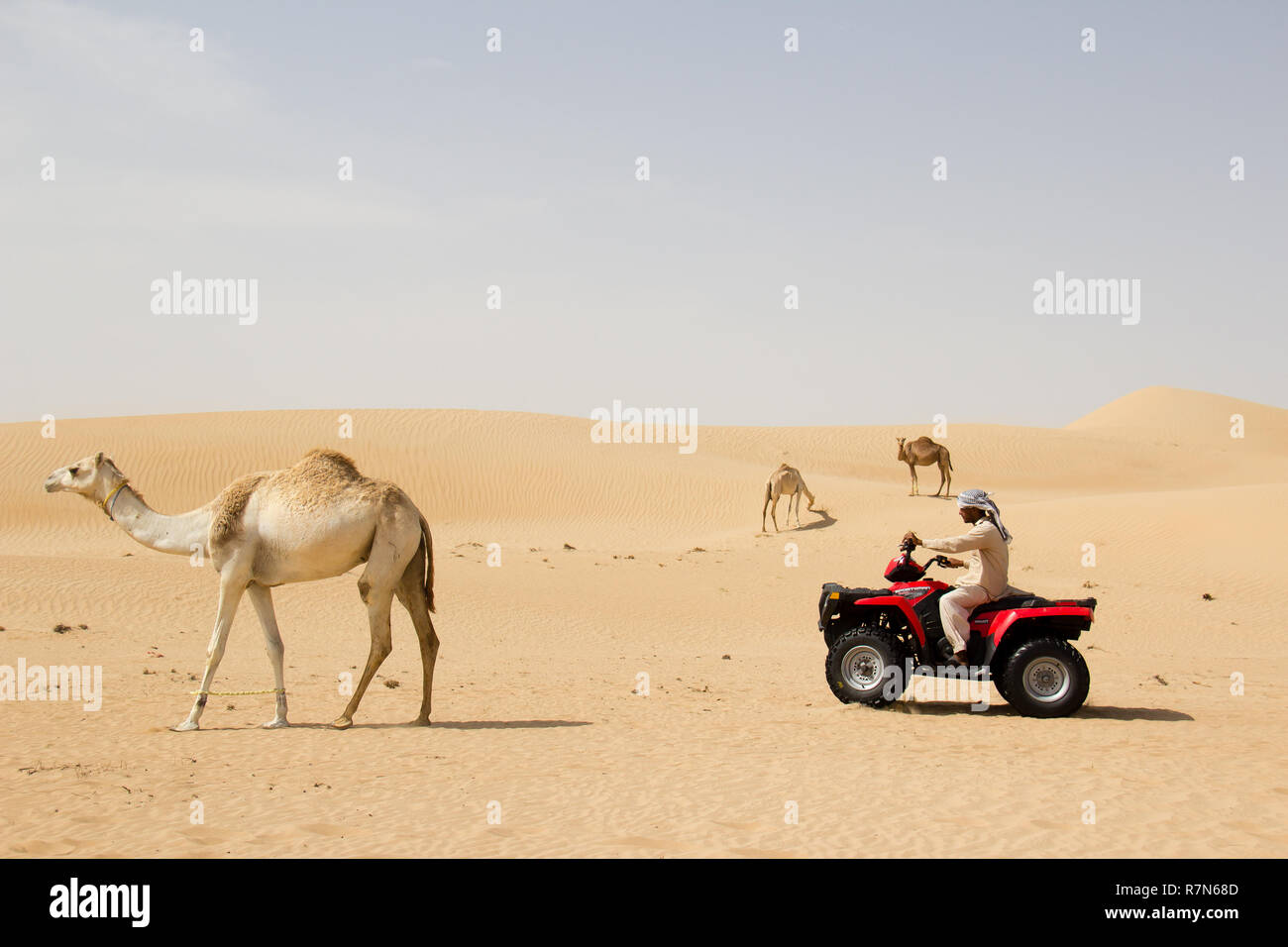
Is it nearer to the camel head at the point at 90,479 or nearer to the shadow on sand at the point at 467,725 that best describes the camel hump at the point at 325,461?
the camel head at the point at 90,479

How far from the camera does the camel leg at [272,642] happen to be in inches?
396

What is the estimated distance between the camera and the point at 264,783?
7.75m

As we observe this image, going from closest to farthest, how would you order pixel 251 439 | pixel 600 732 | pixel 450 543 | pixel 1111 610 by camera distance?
1. pixel 600 732
2. pixel 1111 610
3. pixel 450 543
4. pixel 251 439

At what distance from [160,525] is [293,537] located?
157 cm

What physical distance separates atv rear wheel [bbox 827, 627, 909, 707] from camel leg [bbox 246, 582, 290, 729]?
17.3 feet

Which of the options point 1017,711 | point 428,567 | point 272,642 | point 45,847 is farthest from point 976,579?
point 45,847

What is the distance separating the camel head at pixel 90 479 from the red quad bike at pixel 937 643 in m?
7.21
